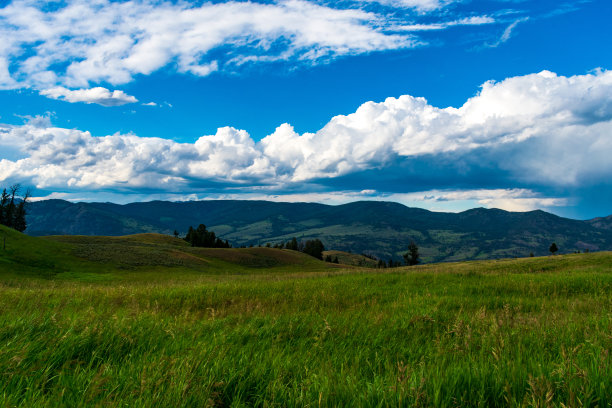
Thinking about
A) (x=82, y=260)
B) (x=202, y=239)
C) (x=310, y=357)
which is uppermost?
(x=310, y=357)

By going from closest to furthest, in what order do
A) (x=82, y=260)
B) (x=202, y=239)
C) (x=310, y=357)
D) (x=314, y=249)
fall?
(x=310, y=357) → (x=82, y=260) → (x=202, y=239) → (x=314, y=249)

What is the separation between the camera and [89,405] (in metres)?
2.55

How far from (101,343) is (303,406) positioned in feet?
10.1

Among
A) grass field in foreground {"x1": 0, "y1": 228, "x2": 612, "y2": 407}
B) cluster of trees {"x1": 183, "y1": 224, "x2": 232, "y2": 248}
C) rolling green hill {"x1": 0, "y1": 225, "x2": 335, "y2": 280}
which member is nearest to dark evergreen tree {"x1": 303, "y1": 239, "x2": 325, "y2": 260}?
cluster of trees {"x1": 183, "y1": 224, "x2": 232, "y2": 248}

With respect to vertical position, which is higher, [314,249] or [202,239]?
[202,239]

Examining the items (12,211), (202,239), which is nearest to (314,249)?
(202,239)

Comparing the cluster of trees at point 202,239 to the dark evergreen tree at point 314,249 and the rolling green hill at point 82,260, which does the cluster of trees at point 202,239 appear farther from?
the rolling green hill at point 82,260

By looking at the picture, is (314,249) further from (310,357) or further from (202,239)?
(310,357)

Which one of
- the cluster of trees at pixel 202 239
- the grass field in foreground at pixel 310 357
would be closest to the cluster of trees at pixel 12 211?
the cluster of trees at pixel 202 239

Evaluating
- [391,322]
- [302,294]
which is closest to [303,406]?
[391,322]

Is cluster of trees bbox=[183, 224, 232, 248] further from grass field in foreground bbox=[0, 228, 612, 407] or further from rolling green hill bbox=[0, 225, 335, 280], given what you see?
grass field in foreground bbox=[0, 228, 612, 407]

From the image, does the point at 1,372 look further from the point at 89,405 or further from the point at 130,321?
the point at 130,321

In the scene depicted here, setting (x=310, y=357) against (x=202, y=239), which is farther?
(x=202, y=239)

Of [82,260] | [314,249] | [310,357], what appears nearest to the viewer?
[310,357]
